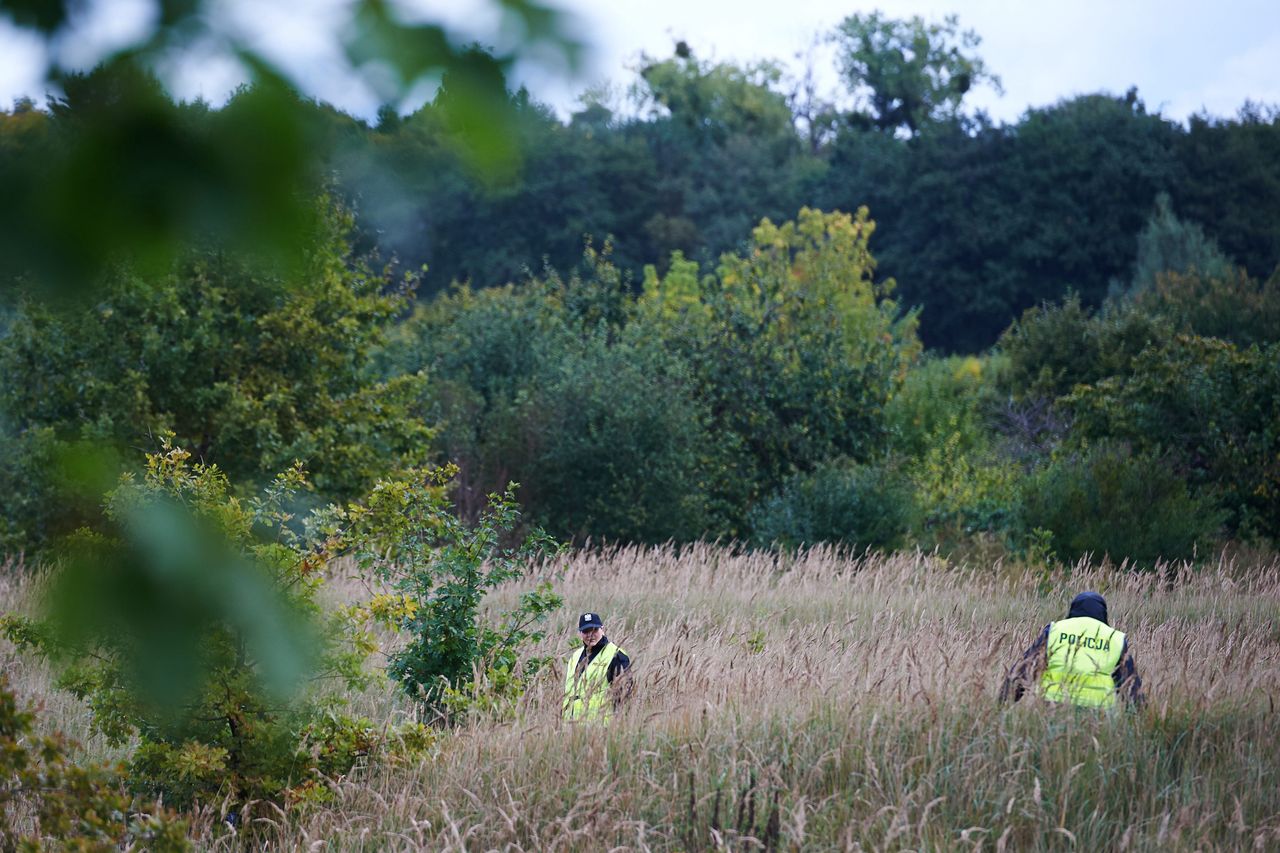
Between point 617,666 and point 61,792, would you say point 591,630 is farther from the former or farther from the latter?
point 61,792

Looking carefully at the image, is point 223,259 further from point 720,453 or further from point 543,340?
point 543,340

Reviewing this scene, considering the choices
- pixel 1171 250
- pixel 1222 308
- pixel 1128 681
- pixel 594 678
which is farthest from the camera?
pixel 1171 250

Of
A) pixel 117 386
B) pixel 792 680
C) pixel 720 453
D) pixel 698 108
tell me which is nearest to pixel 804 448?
pixel 720 453

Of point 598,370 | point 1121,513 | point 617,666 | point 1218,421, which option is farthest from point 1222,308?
point 617,666

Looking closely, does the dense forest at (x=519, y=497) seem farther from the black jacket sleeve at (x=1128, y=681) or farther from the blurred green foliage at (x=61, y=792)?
the black jacket sleeve at (x=1128, y=681)

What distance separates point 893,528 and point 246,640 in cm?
1594

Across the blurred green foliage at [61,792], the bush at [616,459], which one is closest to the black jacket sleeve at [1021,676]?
the blurred green foliage at [61,792]

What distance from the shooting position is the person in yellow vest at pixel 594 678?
625cm

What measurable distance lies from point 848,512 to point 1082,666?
998 cm

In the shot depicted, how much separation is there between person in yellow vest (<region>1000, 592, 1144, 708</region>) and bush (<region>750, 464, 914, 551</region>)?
9.17 m

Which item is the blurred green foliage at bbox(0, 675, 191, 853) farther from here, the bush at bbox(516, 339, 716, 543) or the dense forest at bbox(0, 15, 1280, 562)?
the bush at bbox(516, 339, 716, 543)

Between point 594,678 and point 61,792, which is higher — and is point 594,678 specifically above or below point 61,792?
below

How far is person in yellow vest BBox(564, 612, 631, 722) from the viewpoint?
625 cm

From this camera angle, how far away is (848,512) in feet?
54.0
